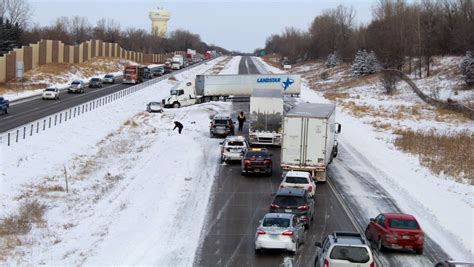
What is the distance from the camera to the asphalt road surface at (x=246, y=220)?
2147 centimetres

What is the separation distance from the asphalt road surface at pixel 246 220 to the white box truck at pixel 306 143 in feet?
3.86

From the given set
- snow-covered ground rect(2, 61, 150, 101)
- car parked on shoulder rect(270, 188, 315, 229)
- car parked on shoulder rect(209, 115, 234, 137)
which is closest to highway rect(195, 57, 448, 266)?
car parked on shoulder rect(270, 188, 315, 229)

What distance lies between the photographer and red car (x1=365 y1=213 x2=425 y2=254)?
72.5 feet

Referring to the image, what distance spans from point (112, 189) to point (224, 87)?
4464 cm

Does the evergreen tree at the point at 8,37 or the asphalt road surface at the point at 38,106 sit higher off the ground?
the evergreen tree at the point at 8,37

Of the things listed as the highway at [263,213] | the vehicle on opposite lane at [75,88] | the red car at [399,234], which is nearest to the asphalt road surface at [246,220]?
the highway at [263,213]

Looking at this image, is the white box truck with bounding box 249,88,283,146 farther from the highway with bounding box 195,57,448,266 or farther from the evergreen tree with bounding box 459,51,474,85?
the evergreen tree with bounding box 459,51,474,85

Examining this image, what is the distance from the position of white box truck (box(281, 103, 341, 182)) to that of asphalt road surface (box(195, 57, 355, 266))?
1177mm

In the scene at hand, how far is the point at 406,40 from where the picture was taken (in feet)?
372

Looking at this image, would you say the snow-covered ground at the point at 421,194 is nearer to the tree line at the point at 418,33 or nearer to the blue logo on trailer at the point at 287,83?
the blue logo on trailer at the point at 287,83

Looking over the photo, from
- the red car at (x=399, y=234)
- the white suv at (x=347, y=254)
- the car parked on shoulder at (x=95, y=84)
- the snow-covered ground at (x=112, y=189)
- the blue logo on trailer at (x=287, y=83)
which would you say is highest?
the blue logo on trailer at (x=287, y=83)

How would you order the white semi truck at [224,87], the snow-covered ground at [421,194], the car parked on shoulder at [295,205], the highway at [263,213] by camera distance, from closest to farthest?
the highway at [263,213] → the car parked on shoulder at [295,205] → the snow-covered ground at [421,194] → the white semi truck at [224,87]

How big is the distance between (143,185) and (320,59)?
163 meters

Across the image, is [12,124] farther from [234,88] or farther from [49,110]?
[234,88]
